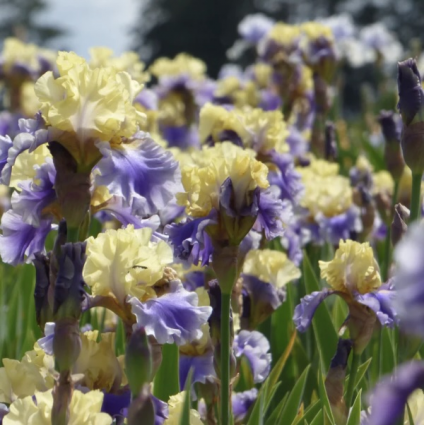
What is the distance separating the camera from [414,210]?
1550mm

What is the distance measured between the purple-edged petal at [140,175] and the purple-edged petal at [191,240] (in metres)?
0.08

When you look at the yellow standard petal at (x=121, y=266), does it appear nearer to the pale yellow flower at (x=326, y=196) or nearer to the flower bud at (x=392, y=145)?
the flower bud at (x=392, y=145)

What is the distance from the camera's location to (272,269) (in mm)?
2062

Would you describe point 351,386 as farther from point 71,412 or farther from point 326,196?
point 326,196

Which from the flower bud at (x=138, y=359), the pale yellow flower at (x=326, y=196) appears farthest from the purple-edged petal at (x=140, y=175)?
the pale yellow flower at (x=326, y=196)

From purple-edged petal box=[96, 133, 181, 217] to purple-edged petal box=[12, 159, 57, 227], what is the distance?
14 centimetres

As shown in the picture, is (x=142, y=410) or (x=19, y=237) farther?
(x=19, y=237)

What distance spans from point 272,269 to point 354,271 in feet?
1.41

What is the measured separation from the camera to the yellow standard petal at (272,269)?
2.05 m

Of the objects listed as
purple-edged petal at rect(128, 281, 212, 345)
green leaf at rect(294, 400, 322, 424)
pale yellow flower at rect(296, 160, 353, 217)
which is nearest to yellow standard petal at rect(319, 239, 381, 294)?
green leaf at rect(294, 400, 322, 424)

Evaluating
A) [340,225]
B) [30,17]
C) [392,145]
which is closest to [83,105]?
[392,145]

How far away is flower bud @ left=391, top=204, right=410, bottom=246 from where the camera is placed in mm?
1674

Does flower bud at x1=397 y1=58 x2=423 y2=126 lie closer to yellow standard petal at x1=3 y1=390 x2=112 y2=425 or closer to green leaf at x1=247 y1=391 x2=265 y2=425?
green leaf at x1=247 y1=391 x2=265 y2=425

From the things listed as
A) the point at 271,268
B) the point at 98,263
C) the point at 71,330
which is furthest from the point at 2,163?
the point at 271,268
